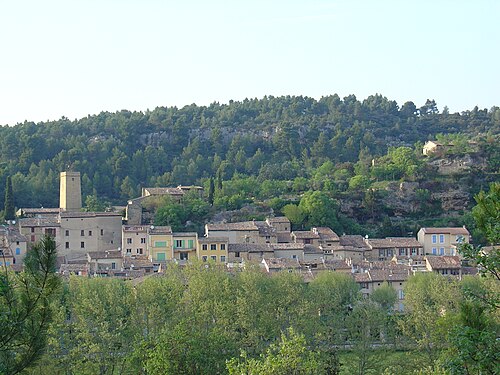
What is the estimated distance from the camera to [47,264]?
48.0ft

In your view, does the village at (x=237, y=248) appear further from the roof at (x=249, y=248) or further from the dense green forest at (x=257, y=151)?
the dense green forest at (x=257, y=151)

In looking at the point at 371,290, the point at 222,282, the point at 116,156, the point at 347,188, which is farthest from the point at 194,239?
the point at 116,156

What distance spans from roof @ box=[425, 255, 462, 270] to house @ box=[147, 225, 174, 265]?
14949 millimetres

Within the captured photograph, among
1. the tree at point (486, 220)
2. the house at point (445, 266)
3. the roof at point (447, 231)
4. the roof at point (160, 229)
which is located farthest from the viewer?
the roof at point (447, 231)

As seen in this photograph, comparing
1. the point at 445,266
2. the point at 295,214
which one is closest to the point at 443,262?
the point at 445,266

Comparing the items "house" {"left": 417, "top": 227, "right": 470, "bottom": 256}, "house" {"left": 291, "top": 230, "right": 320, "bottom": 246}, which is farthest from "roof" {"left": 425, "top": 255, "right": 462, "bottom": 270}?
"house" {"left": 291, "top": 230, "right": 320, "bottom": 246}

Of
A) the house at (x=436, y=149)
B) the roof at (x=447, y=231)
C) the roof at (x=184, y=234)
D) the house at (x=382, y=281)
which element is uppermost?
the house at (x=436, y=149)

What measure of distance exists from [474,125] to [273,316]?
10110 centimetres

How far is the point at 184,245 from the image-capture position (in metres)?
54.2

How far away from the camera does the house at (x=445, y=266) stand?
49.8 meters

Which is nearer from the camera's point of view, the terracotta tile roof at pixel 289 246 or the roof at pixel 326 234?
the terracotta tile roof at pixel 289 246

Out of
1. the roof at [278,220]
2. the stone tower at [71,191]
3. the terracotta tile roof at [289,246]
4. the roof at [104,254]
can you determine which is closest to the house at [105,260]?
the roof at [104,254]

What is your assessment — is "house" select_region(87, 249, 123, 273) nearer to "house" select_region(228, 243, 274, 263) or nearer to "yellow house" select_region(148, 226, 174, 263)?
"yellow house" select_region(148, 226, 174, 263)

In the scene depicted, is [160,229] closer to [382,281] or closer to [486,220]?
[382,281]
